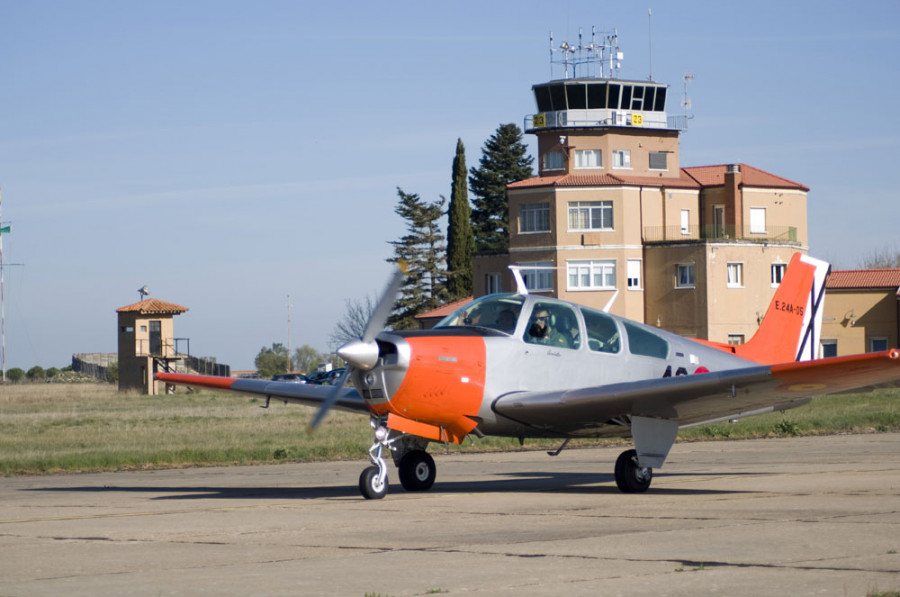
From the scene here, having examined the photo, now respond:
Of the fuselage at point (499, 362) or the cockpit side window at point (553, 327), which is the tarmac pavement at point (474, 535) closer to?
the fuselage at point (499, 362)

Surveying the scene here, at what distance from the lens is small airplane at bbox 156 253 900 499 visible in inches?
533

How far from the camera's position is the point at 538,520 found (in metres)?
11.6

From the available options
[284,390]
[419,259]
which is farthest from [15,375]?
[284,390]

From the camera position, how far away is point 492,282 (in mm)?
82125

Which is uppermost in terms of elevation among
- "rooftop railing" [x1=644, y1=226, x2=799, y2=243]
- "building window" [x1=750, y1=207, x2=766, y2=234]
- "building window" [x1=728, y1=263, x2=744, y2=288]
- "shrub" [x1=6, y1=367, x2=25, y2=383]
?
"building window" [x1=750, y1=207, x2=766, y2=234]

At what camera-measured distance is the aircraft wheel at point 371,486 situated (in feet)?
45.7

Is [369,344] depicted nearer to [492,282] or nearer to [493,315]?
[493,315]

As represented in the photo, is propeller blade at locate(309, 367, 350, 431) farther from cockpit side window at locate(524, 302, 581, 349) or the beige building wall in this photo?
the beige building wall

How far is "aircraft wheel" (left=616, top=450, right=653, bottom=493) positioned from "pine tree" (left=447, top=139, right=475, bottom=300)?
7368cm

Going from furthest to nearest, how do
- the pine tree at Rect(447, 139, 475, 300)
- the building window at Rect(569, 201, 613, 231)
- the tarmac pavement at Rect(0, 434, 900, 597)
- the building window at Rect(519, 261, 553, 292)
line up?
the pine tree at Rect(447, 139, 475, 300), the building window at Rect(519, 261, 553, 292), the building window at Rect(569, 201, 613, 231), the tarmac pavement at Rect(0, 434, 900, 597)

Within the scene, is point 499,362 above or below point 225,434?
above

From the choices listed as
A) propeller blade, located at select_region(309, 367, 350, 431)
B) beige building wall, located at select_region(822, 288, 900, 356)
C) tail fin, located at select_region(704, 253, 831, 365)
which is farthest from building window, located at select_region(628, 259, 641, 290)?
propeller blade, located at select_region(309, 367, 350, 431)

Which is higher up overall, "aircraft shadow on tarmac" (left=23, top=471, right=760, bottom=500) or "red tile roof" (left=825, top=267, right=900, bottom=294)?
"red tile roof" (left=825, top=267, right=900, bottom=294)

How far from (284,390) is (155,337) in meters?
66.0
